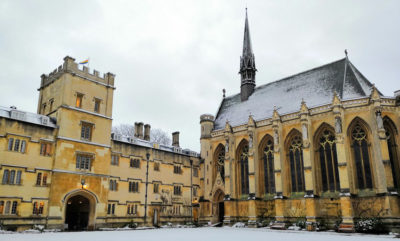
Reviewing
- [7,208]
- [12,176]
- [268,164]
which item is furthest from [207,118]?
[7,208]

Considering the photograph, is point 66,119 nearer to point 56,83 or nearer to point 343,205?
point 56,83

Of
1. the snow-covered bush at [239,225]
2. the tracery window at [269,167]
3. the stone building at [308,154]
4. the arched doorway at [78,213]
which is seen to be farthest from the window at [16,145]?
the tracery window at [269,167]

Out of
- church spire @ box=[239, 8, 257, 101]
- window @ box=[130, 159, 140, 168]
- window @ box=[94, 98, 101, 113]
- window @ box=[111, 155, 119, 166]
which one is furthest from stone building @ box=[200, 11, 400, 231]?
window @ box=[94, 98, 101, 113]

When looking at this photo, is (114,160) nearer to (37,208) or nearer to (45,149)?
(45,149)

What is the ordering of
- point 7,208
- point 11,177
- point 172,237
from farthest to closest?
1. point 11,177
2. point 7,208
3. point 172,237

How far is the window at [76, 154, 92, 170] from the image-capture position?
1166 inches

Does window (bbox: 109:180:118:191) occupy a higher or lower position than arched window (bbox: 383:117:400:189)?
lower

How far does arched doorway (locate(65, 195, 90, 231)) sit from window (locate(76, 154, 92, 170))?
10.5ft

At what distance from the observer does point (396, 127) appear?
2869 centimetres

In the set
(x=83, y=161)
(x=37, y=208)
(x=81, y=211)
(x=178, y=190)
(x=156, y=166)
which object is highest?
(x=156, y=166)

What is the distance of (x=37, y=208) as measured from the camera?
26.0 meters

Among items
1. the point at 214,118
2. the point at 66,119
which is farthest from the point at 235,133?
the point at 66,119

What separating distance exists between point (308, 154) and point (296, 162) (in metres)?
3.13

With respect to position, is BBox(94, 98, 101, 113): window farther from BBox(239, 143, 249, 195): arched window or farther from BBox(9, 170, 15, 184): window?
BBox(239, 143, 249, 195): arched window
